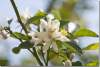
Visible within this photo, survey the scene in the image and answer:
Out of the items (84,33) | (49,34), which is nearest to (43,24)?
(49,34)

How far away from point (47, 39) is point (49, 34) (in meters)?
0.02

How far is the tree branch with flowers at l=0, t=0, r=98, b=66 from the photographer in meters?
1.28

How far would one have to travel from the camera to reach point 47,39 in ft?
4.31

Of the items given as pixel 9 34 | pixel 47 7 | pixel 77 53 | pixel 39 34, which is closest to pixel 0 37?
pixel 9 34

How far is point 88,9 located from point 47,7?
803 mm

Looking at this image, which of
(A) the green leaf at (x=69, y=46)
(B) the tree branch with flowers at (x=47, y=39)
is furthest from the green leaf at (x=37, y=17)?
(A) the green leaf at (x=69, y=46)

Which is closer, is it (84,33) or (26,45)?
(26,45)

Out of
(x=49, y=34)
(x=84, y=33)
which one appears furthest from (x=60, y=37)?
(x=84, y=33)

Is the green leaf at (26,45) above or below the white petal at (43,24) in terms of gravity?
below

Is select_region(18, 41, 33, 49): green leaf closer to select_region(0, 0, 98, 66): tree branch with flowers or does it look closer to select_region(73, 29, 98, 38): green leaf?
select_region(0, 0, 98, 66): tree branch with flowers

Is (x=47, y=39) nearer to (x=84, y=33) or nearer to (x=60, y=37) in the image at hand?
(x=60, y=37)

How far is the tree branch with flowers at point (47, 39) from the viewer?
1281 millimetres

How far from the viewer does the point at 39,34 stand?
Result: 129 cm

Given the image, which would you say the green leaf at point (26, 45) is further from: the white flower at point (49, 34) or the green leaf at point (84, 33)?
the green leaf at point (84, 33)
